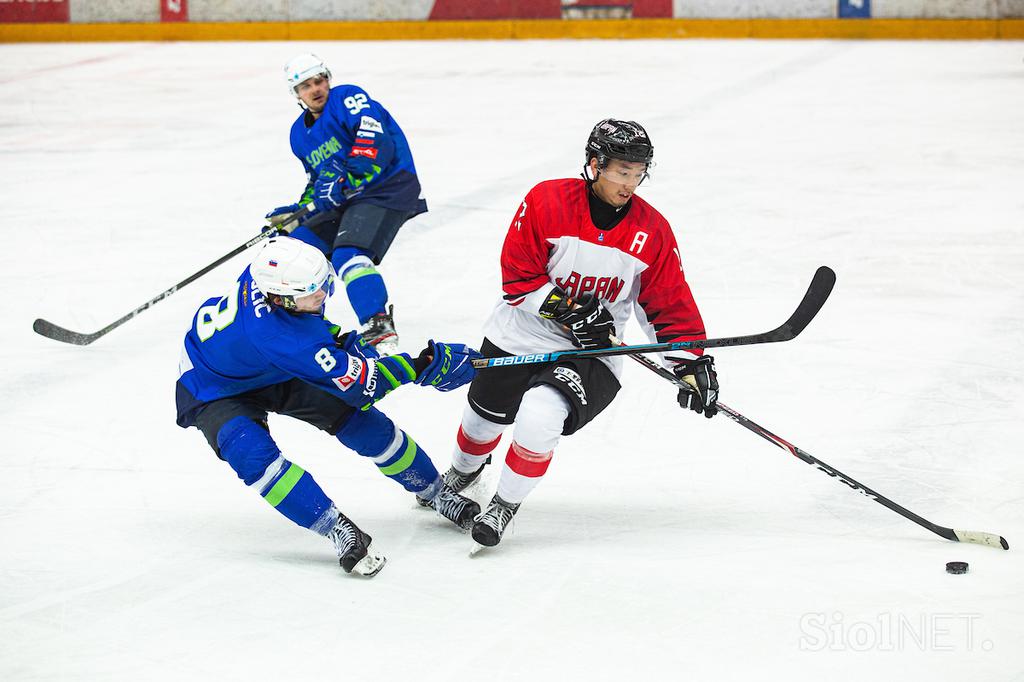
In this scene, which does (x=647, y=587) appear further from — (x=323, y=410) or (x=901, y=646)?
(x=323, y=410)

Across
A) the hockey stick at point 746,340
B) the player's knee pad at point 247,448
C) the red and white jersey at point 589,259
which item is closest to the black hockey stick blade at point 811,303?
the hockey stick at point 746,340

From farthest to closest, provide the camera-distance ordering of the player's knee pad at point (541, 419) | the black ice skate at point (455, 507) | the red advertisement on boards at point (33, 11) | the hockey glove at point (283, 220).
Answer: the red advertisement on boards at point (33, 11), the hockey glove at point (283, 220), the black ice skate at point (455, 507), the player's knee pad at point (541, 419)

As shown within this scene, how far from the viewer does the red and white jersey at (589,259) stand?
8.33ft

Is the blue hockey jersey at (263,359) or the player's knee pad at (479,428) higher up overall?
the blue hockey jersey at (263,359)

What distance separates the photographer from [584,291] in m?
2.59

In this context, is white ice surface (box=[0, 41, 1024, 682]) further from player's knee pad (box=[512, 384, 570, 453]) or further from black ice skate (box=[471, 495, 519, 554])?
player's knee pad (box=[512, 384, 570, 453])

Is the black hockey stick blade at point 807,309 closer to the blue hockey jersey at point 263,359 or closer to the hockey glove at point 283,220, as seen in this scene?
the blue hockey jersey at point 263,359

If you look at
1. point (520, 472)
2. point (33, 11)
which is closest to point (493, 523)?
point (520, 472)

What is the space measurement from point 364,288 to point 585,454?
3.62 feet

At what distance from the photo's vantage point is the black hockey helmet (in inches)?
96.7

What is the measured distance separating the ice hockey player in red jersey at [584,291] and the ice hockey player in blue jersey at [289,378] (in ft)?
0.67

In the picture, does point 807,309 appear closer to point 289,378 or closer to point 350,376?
point 350,376

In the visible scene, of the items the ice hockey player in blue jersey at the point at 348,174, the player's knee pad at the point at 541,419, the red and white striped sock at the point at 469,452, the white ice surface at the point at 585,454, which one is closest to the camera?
the white ice surface at the point at 585,454

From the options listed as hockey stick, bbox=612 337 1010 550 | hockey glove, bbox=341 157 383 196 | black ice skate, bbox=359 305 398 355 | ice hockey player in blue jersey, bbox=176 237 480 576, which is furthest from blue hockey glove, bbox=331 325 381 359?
hockey glove, bbox=341 157 383 196
